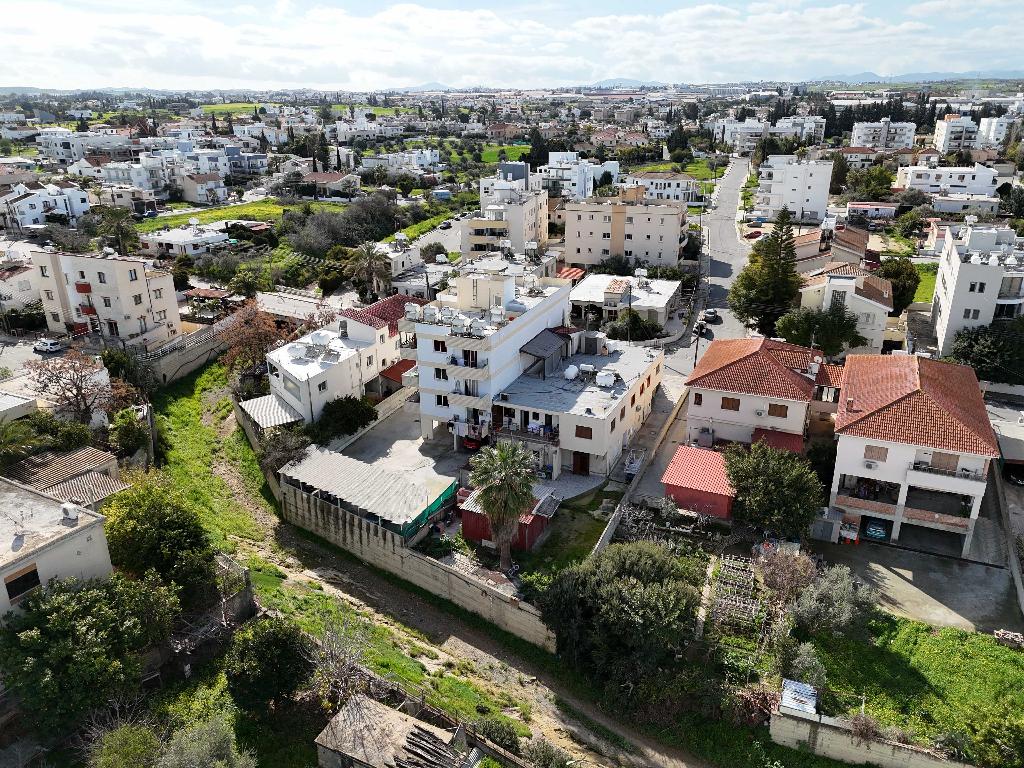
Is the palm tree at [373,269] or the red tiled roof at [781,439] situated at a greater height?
the palm tree at [373,269]

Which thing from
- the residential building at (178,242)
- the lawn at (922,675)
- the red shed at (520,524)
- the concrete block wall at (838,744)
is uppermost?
the residential building at (178,242)

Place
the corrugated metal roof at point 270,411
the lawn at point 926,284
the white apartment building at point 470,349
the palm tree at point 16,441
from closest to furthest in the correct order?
the palm tree at point 16,441
the white apartment building at point 470,349
the corrugated metal roof at point 270,411
the lawn at point 926,284

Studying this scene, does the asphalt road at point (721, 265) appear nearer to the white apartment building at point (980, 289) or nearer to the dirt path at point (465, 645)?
the white apartment building at point (980, 289)

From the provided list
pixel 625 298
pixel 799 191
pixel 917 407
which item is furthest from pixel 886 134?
pixel 917 407

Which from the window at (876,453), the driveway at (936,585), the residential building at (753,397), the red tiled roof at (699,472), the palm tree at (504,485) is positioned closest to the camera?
the driveway at (936,585)

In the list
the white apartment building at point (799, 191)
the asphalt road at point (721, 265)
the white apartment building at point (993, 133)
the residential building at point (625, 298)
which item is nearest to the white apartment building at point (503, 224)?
the residential building at point (625, 298)
